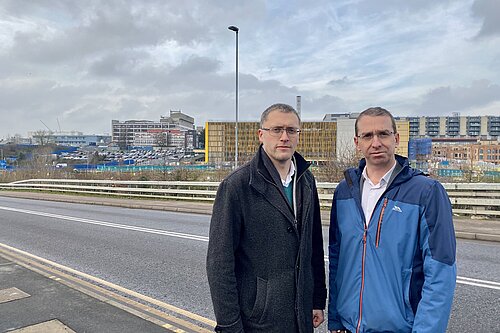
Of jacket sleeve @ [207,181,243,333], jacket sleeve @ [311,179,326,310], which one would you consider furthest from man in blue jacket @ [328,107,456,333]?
jacket sleeve @ [207,181,243,333]

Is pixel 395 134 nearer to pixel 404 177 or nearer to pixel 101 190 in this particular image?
pixel 404 177

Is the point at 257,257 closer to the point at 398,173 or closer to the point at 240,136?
the point at 398,173

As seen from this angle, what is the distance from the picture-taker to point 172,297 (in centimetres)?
538

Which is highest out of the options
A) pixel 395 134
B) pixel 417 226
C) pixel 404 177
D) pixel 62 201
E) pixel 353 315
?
pixel 395 134

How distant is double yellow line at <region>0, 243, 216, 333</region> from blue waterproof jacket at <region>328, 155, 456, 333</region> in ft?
8.13

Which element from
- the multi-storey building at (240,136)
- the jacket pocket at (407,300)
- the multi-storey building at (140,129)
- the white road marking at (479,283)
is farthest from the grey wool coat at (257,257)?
the multi-storey building at (140,129)

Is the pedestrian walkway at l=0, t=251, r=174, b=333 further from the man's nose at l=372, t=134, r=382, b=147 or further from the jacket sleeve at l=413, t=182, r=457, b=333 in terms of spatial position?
the man's nose at l=372, t=134, r=382, b=147

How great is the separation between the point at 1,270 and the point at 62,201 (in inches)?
658

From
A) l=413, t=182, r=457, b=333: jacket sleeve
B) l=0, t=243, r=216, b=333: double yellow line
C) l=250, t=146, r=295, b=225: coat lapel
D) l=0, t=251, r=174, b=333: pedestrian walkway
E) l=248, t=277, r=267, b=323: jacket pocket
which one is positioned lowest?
l=0, t=243, r=216, b=333: double yellow line

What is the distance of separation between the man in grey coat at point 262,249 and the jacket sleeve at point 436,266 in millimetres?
666

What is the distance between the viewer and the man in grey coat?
222cm

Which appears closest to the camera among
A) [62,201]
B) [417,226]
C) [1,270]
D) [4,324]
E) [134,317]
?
[417,226]

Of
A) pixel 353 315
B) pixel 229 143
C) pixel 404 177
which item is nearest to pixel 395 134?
pixel 404 177

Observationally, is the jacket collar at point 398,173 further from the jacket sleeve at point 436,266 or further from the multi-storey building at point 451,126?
the multi-storey building at point 451,126
